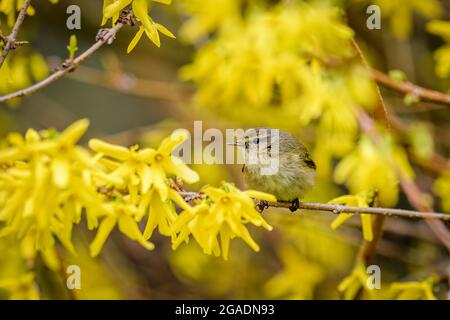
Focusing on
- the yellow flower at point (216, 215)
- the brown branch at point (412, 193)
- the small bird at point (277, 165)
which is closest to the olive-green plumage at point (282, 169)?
the small bird at point (277, 165)

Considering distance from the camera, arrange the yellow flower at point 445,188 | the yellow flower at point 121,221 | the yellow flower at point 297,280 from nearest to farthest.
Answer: the yellow flower at point 121,221 < the yellow flower at point 445,188 < the yellow flower at point 297,280

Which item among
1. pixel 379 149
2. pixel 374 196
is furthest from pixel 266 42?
pixel 374 196

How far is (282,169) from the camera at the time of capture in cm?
327

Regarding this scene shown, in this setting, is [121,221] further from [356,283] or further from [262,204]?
[356,283]

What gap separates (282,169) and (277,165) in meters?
0.04

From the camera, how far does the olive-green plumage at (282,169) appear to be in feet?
10.4

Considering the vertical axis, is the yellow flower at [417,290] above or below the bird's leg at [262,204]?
below

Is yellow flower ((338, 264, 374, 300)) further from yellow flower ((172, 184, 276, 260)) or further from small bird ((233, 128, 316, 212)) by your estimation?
yellow flower ((172, 184, 276, 260))

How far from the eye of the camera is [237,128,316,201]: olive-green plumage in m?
3.17

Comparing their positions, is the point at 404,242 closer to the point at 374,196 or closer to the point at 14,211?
the point at 374,196

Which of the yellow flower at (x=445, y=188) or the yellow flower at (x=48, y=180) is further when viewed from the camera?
the yellow flower at (x=445, y=188)

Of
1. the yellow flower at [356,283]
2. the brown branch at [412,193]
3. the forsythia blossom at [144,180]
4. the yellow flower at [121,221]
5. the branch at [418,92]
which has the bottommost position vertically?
the yellow flower at [356,283]

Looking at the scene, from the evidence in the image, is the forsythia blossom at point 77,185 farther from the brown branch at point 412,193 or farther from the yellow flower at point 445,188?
the yellow flower at point 445,188

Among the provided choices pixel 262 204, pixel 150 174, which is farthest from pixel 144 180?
pixel 262 204
